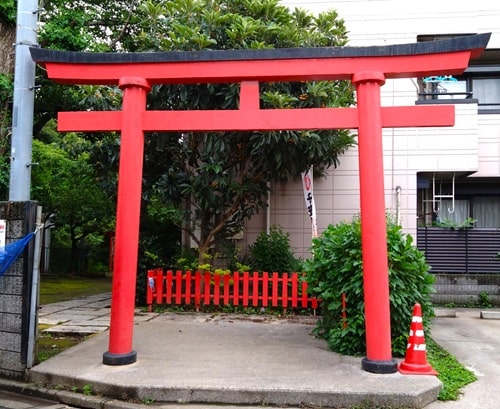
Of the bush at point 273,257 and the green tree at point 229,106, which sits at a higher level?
the green tree at point 229,106

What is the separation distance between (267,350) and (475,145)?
8639mm

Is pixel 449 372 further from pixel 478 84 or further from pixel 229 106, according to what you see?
pixel 478 84

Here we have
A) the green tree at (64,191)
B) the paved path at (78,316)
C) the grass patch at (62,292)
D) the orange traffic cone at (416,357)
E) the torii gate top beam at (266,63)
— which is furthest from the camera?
the green tree at (64,191)

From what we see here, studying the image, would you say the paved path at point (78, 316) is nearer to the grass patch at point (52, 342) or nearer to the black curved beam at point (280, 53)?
the grass patch at point (52, 342)

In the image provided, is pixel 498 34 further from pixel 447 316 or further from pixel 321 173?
pixel 447 316

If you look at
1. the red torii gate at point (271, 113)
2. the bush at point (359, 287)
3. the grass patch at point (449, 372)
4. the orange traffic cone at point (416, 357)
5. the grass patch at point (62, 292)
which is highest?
the red torii gate at point (271, 113)

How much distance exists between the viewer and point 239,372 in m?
5.92

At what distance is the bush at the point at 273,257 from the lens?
11328 millimetres

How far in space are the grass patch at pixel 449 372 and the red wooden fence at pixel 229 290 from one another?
128 inches

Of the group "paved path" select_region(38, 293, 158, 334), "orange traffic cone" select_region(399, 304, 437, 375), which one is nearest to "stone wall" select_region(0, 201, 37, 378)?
"paved path" select_region(38, 293, 158, 334)

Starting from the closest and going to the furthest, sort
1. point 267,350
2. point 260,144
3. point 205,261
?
point 267,350 < point 260,144 < point 205,261

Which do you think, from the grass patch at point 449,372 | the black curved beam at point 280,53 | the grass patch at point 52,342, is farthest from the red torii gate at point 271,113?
the grass patch at point 52,342

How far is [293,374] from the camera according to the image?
584 cm

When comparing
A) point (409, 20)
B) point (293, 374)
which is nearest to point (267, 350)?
point (293, 374)
